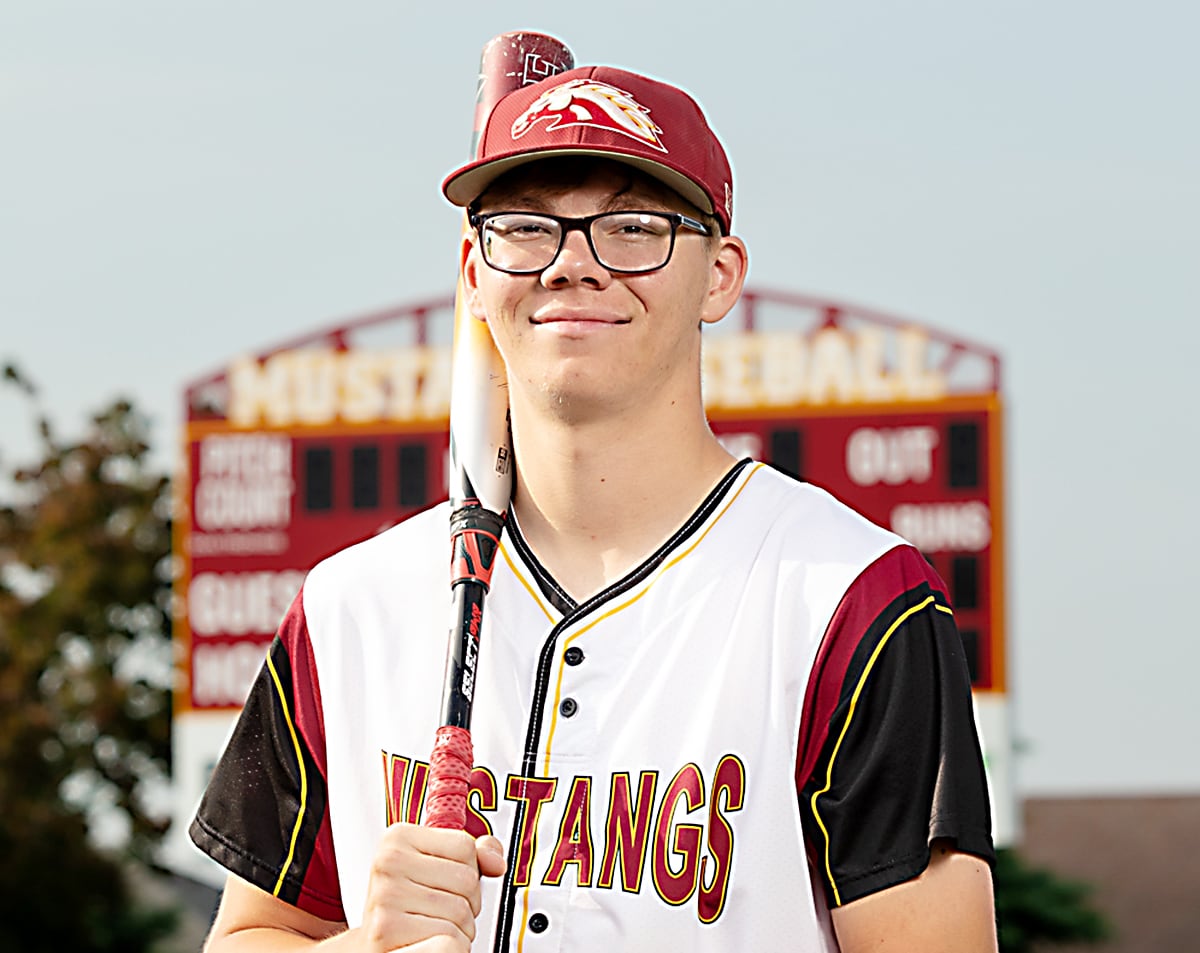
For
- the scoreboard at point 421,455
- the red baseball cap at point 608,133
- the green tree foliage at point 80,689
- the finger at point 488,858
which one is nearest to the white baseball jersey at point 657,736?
the finger at point 488,858

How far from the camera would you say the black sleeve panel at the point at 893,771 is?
2.58m

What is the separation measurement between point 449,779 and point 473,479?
491 millimetres

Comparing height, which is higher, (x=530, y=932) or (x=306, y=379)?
(x=306, y=379)

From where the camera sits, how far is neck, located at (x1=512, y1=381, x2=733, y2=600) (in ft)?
9.15

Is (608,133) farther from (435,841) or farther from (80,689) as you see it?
(80,689)

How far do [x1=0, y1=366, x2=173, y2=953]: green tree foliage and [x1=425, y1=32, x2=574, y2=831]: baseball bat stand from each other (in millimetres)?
21387

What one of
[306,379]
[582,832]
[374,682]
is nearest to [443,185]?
[374,682]

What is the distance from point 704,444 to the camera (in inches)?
113

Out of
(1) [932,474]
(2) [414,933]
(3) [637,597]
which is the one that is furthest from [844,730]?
(1) [932,474]

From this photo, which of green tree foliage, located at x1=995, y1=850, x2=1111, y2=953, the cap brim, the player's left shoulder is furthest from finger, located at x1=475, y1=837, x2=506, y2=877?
green tree foliage, located at x1=995, y1=850, x2=1111, y2=953

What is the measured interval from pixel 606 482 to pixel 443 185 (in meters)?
0.43

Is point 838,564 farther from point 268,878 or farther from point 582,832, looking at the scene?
point 268,878

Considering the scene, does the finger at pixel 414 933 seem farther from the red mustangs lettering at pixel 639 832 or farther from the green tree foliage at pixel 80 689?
the green tree foliage at pixel 80 689

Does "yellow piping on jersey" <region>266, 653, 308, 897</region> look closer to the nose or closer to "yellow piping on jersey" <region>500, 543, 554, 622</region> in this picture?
"yellow piping on jersey" <region>500, 543, 554, 622</region>
